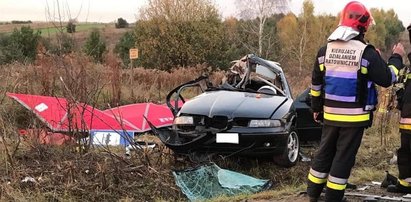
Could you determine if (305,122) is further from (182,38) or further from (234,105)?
(182,38)

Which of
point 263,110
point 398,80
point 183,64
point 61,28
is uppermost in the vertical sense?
point 61,28

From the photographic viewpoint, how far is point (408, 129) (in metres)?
4.82

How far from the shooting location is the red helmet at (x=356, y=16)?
14.2 feet

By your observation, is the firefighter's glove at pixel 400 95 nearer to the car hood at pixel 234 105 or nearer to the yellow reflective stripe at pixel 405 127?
the yellow reflective stripe at pixel 405 127

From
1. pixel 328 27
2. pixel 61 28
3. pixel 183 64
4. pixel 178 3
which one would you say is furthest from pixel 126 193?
pixel 328 27

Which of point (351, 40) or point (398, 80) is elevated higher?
point (351, 40)

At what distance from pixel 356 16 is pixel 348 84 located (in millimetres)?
618

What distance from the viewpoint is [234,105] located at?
20.3 feet

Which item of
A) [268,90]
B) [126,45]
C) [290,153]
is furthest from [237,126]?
[126,45]

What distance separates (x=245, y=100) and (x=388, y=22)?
7597cm

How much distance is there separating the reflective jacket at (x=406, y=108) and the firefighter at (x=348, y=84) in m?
0.51

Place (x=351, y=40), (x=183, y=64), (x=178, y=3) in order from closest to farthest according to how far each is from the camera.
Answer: (x=351, y=40) → (x=183, y=64) → (x=178, y=3)

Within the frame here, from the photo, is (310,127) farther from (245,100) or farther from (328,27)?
(328,27)

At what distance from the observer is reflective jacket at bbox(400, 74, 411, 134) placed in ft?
15.7
